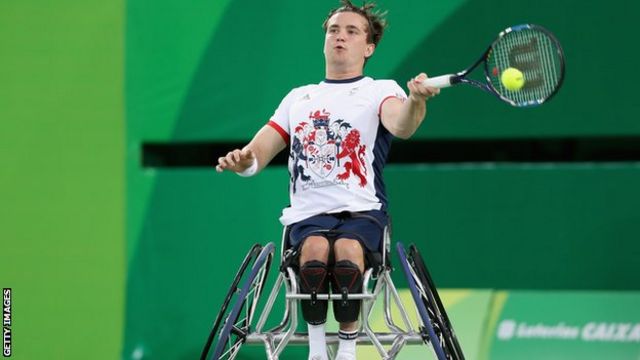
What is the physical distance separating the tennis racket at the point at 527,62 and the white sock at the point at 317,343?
0.94m

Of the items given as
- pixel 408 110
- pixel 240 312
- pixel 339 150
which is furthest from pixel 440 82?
pixel 240 312

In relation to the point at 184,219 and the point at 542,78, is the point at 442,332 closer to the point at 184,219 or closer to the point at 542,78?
the point at 542,78

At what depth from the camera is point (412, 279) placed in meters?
3.74

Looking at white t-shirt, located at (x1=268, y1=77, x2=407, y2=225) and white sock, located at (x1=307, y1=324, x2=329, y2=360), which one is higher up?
white t-shirt, located at (x1=268, y1=77, x2=407, y2=225)

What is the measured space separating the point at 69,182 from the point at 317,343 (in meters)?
2.32

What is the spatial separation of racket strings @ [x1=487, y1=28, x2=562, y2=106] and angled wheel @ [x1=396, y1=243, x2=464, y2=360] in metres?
0.68

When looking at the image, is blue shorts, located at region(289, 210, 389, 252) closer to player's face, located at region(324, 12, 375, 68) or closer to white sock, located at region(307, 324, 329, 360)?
white sock, located at region(307, 324, 329, 360)

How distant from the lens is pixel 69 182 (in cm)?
566

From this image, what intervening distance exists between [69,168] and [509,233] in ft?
7.52

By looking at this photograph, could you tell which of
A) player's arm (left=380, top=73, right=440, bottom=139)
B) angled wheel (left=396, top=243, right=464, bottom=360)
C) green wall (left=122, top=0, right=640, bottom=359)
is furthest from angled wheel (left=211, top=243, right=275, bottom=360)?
green wall (left=122, top=0, right=640, bottom=359)

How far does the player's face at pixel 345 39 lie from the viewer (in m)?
4.17

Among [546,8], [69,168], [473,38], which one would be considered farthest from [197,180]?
[546,8]

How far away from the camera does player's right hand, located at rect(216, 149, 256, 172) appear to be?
3.87 m

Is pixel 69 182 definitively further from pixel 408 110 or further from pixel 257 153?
pixel 408 110
